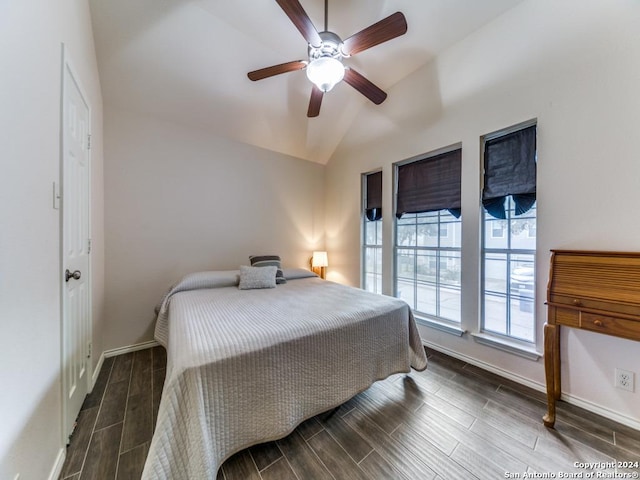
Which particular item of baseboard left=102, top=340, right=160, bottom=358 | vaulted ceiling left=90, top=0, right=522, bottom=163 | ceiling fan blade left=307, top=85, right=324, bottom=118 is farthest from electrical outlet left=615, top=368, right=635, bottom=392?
baseboard left=102, top=340, right=160, bottom=358

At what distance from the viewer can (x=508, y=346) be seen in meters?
2.05

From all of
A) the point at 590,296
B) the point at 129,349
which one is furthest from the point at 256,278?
the point at 590,296

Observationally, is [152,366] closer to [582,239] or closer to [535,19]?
[582,239]

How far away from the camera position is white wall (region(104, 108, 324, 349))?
2.52 m

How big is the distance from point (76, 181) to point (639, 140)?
3.65m

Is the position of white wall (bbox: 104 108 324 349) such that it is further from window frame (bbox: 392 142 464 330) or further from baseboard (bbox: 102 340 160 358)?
window frame (bbox: 392 142 464 330)

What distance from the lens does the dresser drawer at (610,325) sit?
51.8 inches

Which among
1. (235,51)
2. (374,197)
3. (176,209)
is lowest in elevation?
(176,209)

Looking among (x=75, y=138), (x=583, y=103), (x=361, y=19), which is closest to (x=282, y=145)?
(x=361, y=19)

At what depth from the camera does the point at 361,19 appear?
2180 millimetres

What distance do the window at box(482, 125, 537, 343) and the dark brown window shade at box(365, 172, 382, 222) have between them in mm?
1276

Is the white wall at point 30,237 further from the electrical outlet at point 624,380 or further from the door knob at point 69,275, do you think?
the electrical outlet at point 624,380

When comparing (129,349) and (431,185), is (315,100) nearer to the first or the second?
(431,185)

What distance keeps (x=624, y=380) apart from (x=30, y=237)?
338cm
